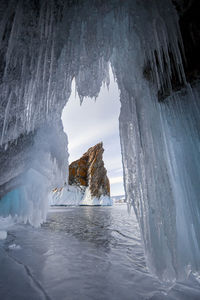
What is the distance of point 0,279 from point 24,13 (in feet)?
13.2

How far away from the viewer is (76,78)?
354 centimetres

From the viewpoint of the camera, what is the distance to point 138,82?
121 inches

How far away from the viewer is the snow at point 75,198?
44.7m

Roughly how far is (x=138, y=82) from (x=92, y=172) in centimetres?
4382

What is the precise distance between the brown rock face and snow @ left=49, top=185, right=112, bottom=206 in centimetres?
155

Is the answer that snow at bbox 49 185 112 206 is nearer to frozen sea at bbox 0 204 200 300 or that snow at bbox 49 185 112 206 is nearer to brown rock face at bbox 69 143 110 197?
brown rock face at bbox 69 143 110 197

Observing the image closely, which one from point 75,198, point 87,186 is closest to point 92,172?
point 87,186

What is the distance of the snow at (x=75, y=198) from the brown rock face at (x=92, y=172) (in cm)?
155

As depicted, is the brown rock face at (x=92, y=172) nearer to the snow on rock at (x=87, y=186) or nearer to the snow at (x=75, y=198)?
the snow on rock at (x=87, y=186)

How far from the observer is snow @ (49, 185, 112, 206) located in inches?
1761

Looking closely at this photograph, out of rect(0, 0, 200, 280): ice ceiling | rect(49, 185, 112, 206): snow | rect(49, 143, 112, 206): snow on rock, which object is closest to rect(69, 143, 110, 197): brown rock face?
rect(49, 143, 112, 206): snow on rock

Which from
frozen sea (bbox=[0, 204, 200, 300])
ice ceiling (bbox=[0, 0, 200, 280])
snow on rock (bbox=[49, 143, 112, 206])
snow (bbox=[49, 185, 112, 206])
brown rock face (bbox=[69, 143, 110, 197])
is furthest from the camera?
brown rock face (bbox=[69, 143, 110, 197])

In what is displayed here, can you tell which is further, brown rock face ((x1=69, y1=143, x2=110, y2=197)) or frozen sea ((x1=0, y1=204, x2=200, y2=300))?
brown rock face ((x1=69, y1=143, x2=110, y2=197))

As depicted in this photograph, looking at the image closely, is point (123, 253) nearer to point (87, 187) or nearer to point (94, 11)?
point (94, 11)
